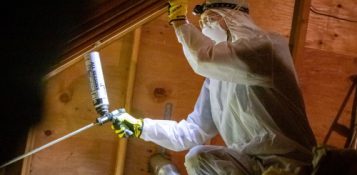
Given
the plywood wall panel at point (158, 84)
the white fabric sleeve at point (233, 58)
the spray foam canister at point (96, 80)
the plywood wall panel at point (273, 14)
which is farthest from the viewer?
the plywood wall panel at point (273, 14)

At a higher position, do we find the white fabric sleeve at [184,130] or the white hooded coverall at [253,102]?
the white hooded coverall at [253,102]

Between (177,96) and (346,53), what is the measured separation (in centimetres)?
96

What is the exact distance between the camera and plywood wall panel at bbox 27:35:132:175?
2045mm

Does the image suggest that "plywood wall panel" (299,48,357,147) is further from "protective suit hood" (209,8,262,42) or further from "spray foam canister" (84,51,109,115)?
"spray foam canister" (84,51,109,115)

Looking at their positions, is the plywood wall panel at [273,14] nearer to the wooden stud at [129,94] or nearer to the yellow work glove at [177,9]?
the wooden stud at [129,94]

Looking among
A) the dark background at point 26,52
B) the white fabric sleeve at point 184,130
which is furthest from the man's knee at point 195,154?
the dark background at point 26,52

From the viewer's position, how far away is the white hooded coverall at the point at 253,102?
1408 millimetres

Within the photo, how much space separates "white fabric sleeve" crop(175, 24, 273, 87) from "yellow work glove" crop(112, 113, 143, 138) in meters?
0.40

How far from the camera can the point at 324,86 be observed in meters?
2.28

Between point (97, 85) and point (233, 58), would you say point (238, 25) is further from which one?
point (97, 85)

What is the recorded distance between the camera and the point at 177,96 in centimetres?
218

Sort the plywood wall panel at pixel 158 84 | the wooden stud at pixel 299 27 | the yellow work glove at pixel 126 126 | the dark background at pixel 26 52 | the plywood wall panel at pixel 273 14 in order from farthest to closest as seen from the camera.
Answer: the plywood wall panel at pixel 273 14, the plywood wall panel at pixel 158 84, the wooden stud at pixel 299 27, the yellow work glove at pixel 126 126, the dark background at pixel 26 52

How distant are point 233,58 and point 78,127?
1002mm

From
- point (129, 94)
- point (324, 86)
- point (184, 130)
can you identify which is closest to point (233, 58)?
point (184, 130)
